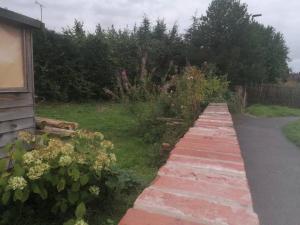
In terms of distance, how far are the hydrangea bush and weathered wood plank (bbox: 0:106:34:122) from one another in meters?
1.86

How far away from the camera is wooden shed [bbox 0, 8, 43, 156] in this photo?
170 inches

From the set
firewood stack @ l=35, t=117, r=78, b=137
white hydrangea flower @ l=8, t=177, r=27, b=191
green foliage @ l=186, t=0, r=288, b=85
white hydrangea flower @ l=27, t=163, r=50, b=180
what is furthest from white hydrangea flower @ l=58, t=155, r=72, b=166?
green foliage @ l=186, t=0, r=288, b=85

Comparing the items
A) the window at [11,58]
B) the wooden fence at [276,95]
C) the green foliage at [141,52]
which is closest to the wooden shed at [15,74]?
the window at [11,58]

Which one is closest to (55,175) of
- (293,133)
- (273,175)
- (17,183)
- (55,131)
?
(17,183)

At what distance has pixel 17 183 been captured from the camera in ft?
7.11

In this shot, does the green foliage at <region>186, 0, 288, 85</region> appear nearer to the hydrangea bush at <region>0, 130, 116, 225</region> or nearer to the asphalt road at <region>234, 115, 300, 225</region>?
the asphalt road at <region>234, 115, 300, 225</region>

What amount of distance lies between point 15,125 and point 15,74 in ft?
2.21

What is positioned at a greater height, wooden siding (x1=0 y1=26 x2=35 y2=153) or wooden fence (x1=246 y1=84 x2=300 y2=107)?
wooden siding (x1=0 y1=26 x2=35 y2=153)

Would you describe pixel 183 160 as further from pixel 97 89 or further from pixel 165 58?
pixel 165 58

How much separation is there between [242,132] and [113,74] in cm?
785

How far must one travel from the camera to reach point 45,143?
278 centimetres

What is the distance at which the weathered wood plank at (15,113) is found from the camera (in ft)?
14.2

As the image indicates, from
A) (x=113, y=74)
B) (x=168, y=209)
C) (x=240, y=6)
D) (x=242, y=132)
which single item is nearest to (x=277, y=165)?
(x=242, y=132)

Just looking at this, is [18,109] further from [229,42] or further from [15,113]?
[229,42]
